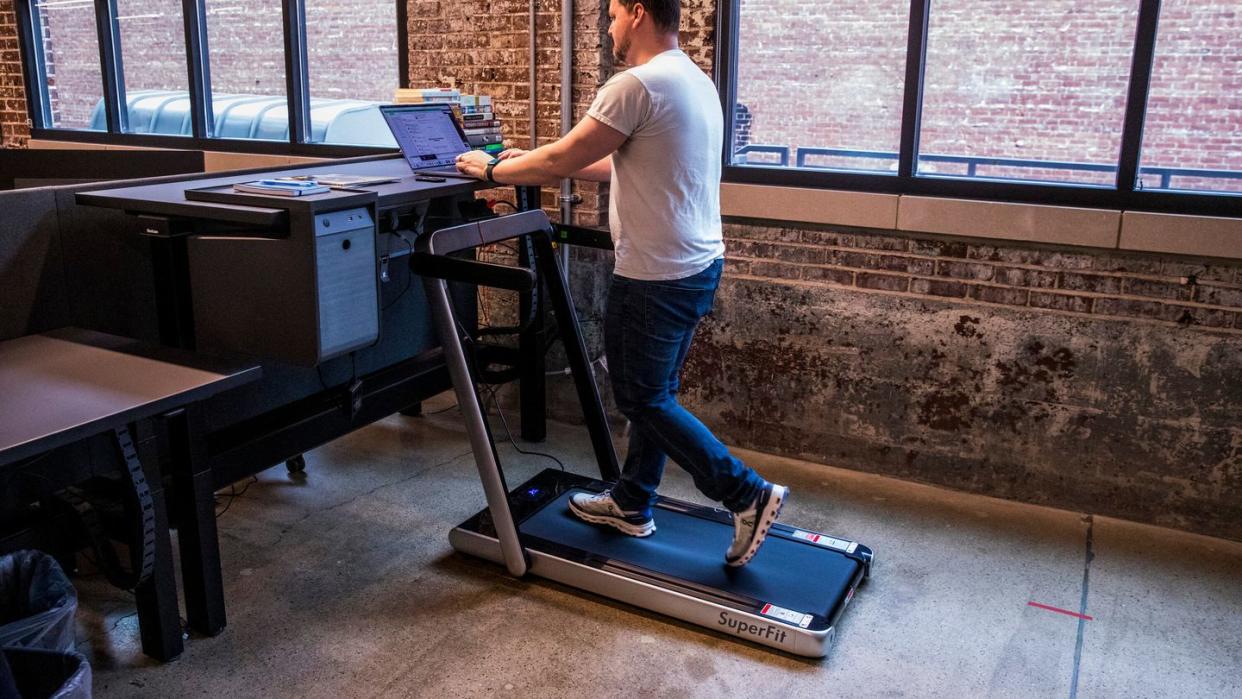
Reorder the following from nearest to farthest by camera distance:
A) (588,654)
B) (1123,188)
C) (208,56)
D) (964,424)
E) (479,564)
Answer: (588,654)
(479,564)
(1123,188)
(964,424)
(208,56)

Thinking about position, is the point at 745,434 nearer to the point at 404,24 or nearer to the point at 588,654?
the point at 588,654

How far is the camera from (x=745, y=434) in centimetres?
434

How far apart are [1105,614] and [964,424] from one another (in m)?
0.99

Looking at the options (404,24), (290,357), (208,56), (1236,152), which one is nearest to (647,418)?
(290,357)

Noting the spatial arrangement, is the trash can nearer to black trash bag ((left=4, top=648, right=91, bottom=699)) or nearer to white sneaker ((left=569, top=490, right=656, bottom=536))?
black trash bag ((left=4, top=648, right=91, bottom=699))

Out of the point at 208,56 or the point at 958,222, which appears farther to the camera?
the point at 208,56

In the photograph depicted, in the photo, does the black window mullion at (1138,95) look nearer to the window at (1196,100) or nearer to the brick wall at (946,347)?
the window at (1196,100)

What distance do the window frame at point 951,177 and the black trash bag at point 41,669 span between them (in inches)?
118

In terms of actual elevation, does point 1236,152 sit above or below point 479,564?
above

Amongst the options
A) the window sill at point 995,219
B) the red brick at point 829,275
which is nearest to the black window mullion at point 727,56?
the window sill at point 995,219

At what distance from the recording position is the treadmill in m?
2.84

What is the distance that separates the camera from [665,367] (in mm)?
2939

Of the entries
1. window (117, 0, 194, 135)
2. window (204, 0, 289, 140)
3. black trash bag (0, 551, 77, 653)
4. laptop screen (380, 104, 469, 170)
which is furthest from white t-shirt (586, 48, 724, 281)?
window (117, 0, 194, 135)

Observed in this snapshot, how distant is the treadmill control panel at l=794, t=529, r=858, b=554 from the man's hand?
1554 millimetres
